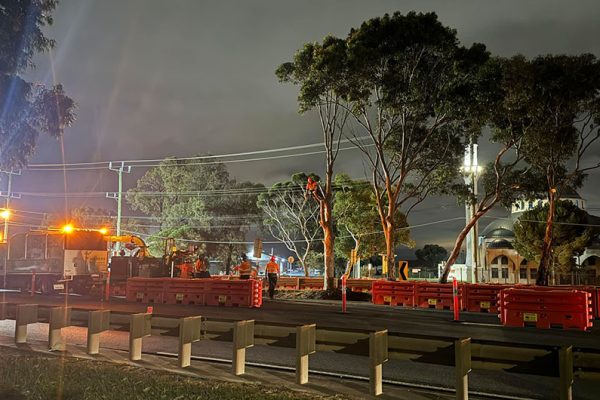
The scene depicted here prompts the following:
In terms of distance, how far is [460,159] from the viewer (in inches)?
1258

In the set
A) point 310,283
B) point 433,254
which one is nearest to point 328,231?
point 310,283

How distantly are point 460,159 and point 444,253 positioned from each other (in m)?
86.4

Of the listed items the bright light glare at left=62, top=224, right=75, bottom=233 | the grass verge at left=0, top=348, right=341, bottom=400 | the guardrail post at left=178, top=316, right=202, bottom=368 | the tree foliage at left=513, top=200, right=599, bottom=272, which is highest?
the tree foliage at left=513, top=200, right=599, bottom=272

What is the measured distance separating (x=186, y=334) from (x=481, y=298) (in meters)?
15.1

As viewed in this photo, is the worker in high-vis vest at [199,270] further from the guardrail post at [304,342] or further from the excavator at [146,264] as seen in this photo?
the guardrail post at [304,342]

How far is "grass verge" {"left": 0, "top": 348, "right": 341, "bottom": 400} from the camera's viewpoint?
A: 6871 mm

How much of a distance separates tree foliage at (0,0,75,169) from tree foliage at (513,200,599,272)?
45.7 meters

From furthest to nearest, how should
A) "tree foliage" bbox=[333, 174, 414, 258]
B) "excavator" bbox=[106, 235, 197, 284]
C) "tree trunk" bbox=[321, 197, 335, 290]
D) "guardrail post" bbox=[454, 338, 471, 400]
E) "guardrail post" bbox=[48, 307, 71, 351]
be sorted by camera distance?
"tree foliage" bbox=[333, 174, 414, 258], "tree trunk" bbox=[321, 197, 335, 290], "excavator" bbox=[106, 235, 197, 284], "guardrail post" bbox=[48, 307, 71, 351], "guardrail post" bbox=[454, 338, 471, 400]

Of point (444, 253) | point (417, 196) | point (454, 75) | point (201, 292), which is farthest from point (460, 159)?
point (444, 253)

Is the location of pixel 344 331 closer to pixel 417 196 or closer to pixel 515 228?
pixel 417 196

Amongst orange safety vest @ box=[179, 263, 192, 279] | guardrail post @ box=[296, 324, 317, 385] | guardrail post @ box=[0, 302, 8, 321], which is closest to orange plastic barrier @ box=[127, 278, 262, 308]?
orange safety vest @ box=[179, 263, 192, 279]

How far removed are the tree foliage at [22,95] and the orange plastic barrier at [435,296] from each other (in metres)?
14.6

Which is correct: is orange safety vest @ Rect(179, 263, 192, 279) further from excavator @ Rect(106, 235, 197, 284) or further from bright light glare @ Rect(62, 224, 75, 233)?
bright light glare @ Rect(62, 224, 75, 233)

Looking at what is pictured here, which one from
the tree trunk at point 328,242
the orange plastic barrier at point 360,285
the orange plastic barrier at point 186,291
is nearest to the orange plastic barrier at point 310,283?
the orange plastic barrier at point 360,285
